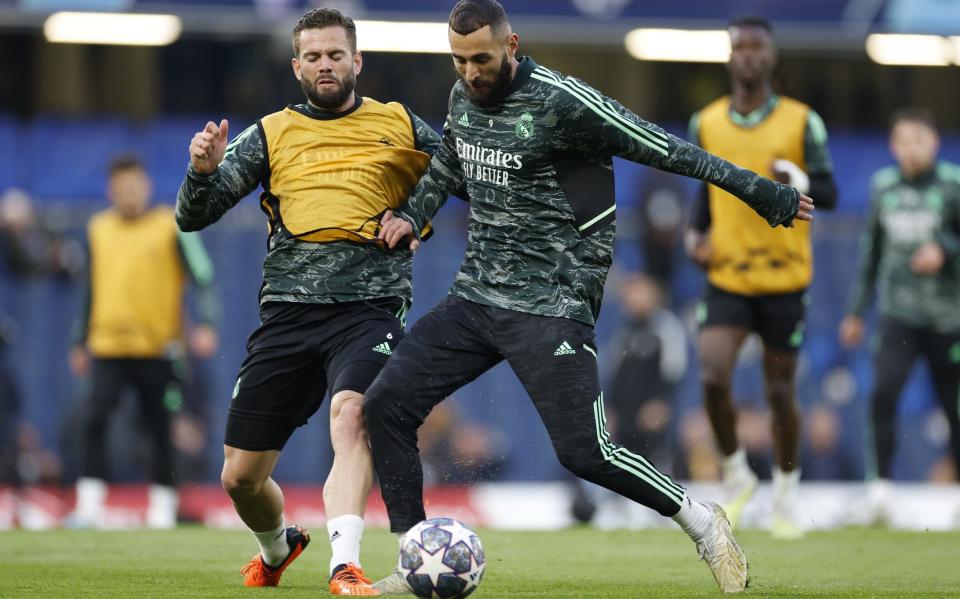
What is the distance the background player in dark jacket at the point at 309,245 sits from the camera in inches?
289

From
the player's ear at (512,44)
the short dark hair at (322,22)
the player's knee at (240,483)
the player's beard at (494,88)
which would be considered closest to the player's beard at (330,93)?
the short dark hair at (322,22)

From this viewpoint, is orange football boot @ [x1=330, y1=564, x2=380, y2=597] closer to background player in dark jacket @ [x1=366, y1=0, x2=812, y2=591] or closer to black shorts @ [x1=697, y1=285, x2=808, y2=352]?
background player in dark jacket @ [x1=366, y1=0, x2=812, y2=591]

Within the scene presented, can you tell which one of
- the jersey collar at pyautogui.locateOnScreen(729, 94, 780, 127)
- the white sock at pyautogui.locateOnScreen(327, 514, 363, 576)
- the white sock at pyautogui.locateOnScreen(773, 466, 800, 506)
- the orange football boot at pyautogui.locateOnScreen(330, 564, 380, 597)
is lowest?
the white sock at pyautogui.locateOnScreen(773, 466, 800, 506)

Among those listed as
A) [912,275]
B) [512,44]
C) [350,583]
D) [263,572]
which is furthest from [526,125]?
[912,275]

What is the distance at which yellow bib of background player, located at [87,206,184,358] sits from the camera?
12781 millimetres

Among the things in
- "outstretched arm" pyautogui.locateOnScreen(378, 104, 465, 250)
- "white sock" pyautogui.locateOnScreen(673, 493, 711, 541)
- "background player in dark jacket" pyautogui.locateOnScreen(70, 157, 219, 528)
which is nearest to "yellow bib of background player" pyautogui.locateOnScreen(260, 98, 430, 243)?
"outstretched arm" pyautogui.locateOnScreen(378, 104, 465, 250)

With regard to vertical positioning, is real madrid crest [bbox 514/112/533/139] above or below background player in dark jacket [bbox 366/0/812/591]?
above

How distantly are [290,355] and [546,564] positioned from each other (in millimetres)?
2217

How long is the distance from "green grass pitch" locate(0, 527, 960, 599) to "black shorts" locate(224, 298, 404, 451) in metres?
0.72

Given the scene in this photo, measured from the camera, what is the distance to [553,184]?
691 cm

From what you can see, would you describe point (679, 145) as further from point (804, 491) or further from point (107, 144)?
point (107, 144)

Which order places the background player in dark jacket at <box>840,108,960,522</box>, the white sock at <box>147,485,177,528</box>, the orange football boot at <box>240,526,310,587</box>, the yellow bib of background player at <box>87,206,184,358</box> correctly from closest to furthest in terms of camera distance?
the orange football boot at <box>240,526,310,587</box>
the background player in dark jacket at <box>840,108,960,522</box>
the white sock at <box>147,485,177,528</box>
the yellow bib of background player at <box>87,206,184,358</box>

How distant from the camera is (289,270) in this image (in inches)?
292

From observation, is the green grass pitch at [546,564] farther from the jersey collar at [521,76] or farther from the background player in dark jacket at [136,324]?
the jersey collar at [521,76]
